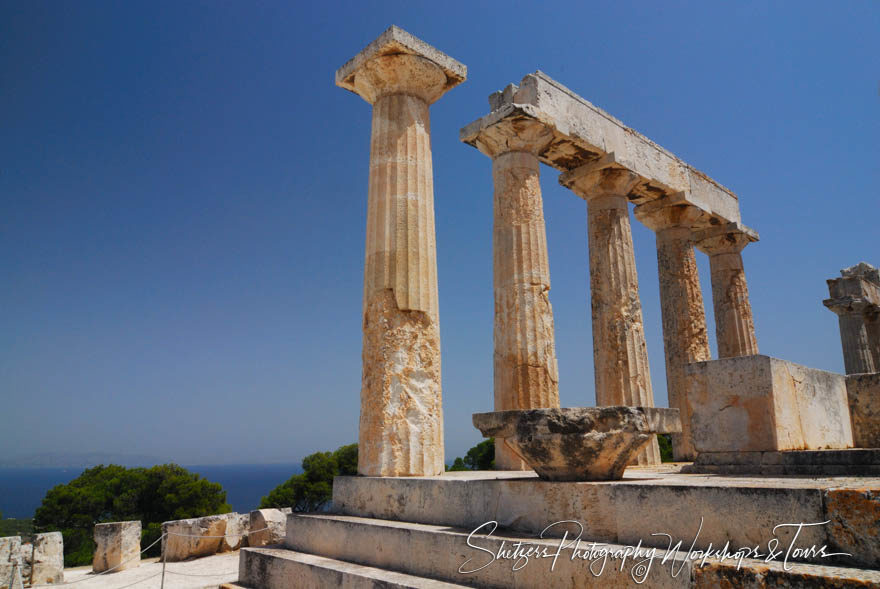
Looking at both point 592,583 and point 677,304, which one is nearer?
point 592,583

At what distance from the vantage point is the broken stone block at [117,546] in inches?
571

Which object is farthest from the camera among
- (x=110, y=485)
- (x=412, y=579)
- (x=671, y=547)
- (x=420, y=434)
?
(x=110, y=485)

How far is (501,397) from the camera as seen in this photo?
11586 mm

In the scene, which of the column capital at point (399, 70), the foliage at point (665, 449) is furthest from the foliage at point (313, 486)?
the column capital at point (399, 70)

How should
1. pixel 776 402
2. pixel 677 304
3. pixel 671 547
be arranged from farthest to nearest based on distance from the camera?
pixel 677 304
pixel 776 402
pixel 671 547

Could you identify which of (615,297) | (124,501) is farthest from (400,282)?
(124,501)

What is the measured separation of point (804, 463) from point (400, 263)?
5.65 m

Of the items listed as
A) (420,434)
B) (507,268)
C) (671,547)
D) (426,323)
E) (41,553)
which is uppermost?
(507,268)

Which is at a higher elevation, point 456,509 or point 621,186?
point 621,186

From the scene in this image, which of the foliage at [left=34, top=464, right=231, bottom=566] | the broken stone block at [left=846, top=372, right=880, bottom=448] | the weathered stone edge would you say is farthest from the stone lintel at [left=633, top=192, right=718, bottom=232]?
the foliage at [left=34, top=464, right=231, bottom=566]

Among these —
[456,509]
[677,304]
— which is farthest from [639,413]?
[677,304]

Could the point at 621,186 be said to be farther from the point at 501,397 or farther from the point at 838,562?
the point at 838,562

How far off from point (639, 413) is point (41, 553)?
13.6 m

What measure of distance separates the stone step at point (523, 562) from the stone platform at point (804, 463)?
249 cm
